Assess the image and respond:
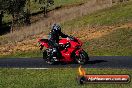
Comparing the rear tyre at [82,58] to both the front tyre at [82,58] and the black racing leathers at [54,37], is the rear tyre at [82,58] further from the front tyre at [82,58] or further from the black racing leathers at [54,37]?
the black racing leathers at [54,37]

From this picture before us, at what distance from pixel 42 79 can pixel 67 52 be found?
5.94 m

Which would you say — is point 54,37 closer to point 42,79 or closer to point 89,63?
point 89,63

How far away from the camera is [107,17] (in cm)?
4275

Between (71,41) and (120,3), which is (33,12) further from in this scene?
(71,41)

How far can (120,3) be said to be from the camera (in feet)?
168

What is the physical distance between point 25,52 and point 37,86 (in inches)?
688

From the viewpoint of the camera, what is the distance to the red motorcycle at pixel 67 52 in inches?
872

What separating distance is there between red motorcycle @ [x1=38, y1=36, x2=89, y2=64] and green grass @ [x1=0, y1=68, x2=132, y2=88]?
2553 millimetres

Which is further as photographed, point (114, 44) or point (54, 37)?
point (114, 44)

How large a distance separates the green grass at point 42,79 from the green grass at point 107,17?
2095 cm

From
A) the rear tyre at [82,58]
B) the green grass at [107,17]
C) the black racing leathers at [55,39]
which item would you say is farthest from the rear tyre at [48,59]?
the green grass at [107,17]

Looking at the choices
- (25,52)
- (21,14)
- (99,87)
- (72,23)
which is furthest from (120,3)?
(99,87)

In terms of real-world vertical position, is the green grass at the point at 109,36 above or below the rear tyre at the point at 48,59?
below

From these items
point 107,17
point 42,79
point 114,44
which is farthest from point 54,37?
point 107,17
